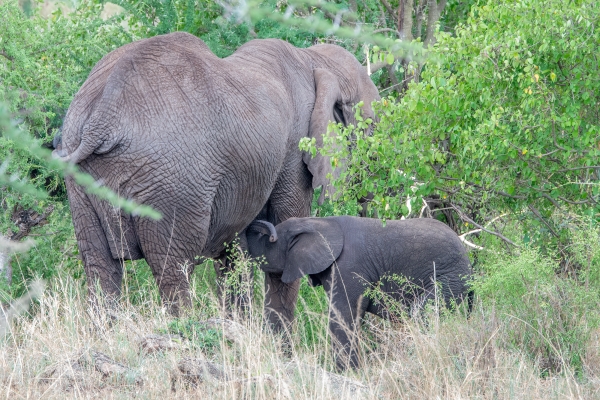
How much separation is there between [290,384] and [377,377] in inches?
26.5

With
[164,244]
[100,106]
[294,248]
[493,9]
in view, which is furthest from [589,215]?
[100,106]

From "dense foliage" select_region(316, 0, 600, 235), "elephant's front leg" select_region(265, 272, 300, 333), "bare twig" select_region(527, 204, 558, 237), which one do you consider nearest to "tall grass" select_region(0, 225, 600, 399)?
"dense foliage" select_region(316, 0, 600, 235)

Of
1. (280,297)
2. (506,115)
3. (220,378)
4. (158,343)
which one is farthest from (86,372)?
(280,297)

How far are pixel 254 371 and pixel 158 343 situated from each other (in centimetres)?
69

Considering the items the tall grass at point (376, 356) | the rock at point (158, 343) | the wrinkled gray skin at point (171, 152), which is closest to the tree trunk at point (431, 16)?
the wrinkled gray skin at point (171, 152)

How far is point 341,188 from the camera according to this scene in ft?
18.4

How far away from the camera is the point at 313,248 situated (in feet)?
19.8

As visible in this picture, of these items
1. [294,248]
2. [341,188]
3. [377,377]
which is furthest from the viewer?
[294,248]

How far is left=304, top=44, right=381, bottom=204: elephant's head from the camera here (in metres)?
6.57

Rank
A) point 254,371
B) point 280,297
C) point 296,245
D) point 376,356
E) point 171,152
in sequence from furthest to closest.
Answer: point 280,297 < point 296,245 < point 171,152 < point 376,356 < point 254,371

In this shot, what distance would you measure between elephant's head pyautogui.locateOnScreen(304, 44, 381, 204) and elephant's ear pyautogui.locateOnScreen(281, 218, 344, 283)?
46cm

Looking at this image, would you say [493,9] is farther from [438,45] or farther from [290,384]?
[290,384]

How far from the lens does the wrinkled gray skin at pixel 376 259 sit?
5.81 metres

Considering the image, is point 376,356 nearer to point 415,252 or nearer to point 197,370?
point 197,370
